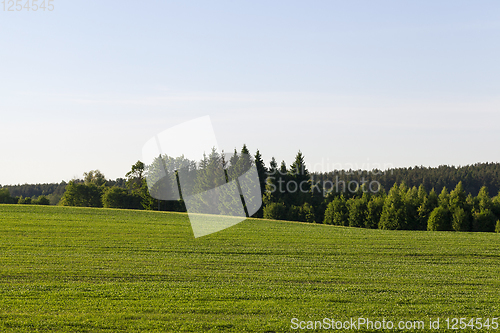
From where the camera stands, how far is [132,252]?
60.4ft

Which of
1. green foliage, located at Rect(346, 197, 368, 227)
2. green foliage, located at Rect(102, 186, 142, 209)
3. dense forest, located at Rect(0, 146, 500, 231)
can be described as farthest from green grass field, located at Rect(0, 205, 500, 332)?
green foliage, located at Rect(102, 186, 142, 209)

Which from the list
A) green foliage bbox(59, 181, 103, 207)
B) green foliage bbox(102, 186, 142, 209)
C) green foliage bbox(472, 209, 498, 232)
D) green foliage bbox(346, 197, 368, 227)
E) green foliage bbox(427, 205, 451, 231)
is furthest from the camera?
green foliage bbox(59, 181, 103, 207)

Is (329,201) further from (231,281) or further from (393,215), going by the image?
(231,281)

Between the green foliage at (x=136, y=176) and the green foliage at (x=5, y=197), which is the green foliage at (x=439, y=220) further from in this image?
the green foliage at (x=5, y=197)

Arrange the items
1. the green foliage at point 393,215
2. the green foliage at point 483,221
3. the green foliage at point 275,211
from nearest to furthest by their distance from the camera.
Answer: the green foliage at point 483,221 → the green foliage at point 393,215 → the green foliage at point 275,211

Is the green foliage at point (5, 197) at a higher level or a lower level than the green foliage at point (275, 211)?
higher

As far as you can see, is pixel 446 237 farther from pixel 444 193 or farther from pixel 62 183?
pixel 62 183

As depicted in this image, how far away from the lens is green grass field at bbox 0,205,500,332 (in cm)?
886

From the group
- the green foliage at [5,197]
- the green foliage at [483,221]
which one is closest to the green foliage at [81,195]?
the green foliage at [5,197]

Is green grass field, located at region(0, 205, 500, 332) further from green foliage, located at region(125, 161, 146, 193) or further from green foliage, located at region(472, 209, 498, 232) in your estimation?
green foliage, located at region(125, 161, 146, 193)

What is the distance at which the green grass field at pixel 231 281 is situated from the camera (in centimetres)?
886

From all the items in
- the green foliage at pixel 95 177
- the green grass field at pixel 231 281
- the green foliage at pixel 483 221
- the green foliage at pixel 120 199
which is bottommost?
the green foliage at pixel 483 221

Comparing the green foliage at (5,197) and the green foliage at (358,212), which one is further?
the green foliage at (5,197)

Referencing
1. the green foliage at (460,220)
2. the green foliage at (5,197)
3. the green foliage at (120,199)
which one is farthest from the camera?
the green foliage at (5,197)
